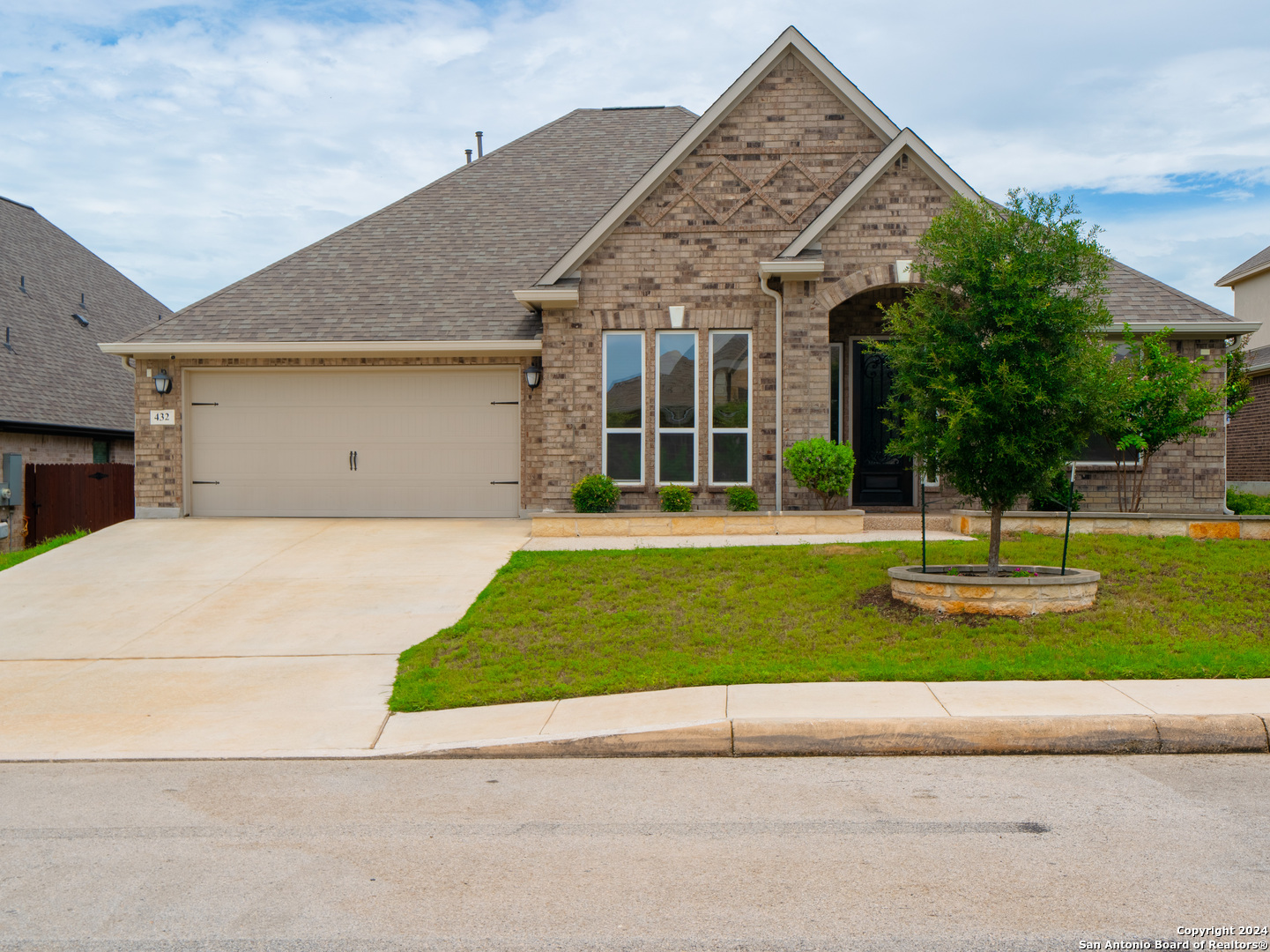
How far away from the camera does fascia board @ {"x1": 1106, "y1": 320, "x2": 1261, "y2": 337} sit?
48.5 ft

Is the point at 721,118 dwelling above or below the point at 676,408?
above

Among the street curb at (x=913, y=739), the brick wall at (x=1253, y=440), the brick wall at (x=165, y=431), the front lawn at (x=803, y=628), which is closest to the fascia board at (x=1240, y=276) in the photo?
the brick wall at (x=1253, y=440)

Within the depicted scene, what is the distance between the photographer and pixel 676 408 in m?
15.0

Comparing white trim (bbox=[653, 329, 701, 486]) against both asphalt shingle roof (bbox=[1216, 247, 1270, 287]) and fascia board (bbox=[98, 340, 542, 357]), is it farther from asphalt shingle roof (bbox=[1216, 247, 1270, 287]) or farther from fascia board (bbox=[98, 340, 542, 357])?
asphalt shingle roof (bbox=[1216, 247, 1270, 287])

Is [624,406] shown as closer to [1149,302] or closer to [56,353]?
[1149,302]

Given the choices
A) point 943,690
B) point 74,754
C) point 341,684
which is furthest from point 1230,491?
point 74,754

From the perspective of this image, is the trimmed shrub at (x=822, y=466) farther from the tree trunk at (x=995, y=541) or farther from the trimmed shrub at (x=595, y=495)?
the tree trunk at (x=995, y=541)

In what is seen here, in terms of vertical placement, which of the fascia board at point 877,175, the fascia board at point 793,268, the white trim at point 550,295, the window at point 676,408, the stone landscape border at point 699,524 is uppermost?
the fascia board at point 877,175

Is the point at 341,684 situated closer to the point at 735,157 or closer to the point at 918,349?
the point at 918,349

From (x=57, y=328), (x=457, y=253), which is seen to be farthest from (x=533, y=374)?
(x=57, y=328)

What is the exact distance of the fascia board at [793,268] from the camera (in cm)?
1390

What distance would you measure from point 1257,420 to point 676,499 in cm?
2051

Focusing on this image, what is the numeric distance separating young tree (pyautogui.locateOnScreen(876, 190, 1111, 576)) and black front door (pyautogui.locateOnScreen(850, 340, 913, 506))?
21.3 ft

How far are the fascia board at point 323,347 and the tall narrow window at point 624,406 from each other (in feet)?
4.36
